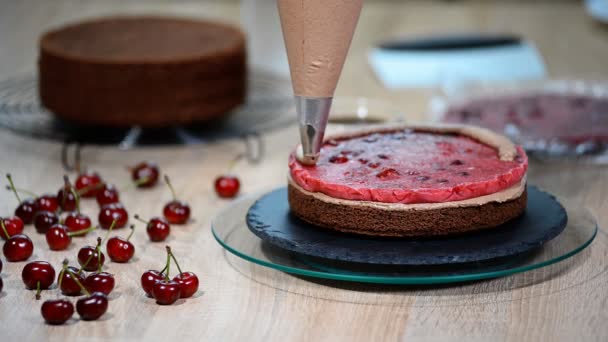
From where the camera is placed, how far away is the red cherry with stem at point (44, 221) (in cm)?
130

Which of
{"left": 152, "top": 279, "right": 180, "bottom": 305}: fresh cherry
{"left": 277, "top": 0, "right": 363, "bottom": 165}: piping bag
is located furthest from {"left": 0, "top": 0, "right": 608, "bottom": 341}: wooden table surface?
{"left": 277, "top": 0, "right": 363, "bottom": 165}: piping bag

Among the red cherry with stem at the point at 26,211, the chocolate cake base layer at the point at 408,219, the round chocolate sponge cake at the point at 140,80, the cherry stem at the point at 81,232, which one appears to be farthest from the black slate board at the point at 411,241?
the round chocolate sponge cake at the point at 140,80

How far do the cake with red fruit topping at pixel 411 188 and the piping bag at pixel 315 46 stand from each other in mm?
68

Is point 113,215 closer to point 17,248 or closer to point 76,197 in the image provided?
point 76,197

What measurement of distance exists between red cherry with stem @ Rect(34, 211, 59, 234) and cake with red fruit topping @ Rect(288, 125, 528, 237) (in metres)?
0.34

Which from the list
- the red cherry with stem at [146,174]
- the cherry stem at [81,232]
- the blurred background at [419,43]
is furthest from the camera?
the blurred background at [419,43]

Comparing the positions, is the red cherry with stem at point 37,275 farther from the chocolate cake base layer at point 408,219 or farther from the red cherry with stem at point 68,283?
the chocolate cake base layer at point 408,219

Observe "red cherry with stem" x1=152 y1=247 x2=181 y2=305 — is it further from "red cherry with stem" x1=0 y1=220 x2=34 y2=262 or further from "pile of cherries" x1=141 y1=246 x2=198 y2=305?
"red cherry with stem" x1=0 y1=220 x2=34 y2=262

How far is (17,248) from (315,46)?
0.44 m

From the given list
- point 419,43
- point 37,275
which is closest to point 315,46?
point 37,275

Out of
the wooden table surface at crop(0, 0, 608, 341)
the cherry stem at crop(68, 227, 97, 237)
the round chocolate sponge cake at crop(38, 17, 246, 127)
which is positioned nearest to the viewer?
the wooden table surface at crop(0, 0, 608, 341)

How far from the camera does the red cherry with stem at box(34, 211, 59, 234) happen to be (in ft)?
4.25

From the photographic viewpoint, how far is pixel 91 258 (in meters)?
1.13

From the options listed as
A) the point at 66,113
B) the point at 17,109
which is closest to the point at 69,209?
the point at 66,113
